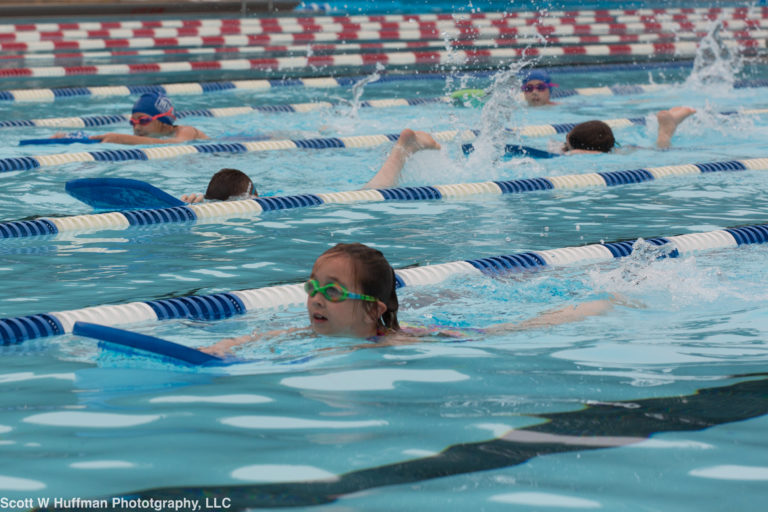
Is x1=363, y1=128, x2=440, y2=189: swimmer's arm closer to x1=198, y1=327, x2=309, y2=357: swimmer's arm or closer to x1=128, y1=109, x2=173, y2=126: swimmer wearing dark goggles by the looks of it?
x1=128, y1=109, x2=173, y2=126: swimmer wearing dark goggles

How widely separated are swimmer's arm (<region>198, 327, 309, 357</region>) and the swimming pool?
9 centimetres

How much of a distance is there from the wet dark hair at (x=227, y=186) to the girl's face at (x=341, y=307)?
274 centimetres

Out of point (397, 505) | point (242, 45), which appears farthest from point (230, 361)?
point (242, 45)

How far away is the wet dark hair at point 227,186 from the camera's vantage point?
19.4ft

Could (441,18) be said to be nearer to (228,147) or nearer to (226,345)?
(228,147)

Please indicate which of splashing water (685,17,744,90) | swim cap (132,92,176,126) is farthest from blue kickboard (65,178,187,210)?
splashing water (685,17,744,90)

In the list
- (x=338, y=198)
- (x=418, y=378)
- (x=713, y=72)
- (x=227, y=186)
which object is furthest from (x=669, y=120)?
(x=418, y=378)

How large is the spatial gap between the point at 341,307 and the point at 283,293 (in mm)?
885

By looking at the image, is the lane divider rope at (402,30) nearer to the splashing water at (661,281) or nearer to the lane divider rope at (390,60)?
the lane divider rope at (390,60)

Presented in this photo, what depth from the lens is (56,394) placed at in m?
2.88

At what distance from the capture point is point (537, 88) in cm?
1030

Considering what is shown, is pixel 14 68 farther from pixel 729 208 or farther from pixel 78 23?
pixel 729 208

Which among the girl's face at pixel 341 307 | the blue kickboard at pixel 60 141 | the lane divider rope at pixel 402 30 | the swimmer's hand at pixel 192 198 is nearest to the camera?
the girl's face at pixel 341 307

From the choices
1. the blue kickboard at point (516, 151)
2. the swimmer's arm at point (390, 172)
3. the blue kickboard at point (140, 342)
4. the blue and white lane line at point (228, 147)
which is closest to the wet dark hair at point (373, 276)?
the blue kickboard at point (140, 342)
